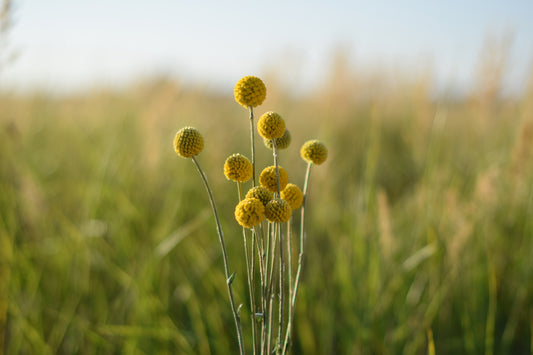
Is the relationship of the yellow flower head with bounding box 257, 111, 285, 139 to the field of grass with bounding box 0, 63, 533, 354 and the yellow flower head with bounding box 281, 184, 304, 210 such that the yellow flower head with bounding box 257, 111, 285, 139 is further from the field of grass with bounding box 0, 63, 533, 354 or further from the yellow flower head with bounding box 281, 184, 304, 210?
the field of grass with bounding box 0, 63, 533, 354

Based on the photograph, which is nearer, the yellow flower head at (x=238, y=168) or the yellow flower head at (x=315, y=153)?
the yellow flower head at (x=238, y=168)

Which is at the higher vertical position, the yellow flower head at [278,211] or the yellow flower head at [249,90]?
the yellow flower head at [249,90]

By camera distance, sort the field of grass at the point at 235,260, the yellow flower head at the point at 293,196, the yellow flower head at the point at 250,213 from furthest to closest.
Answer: the field of grass at the point at 235,260 < the yellow flower head at the point at 293,196 < the yellow flower head at the point at 250,213

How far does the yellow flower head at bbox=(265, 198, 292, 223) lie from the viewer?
491 mm

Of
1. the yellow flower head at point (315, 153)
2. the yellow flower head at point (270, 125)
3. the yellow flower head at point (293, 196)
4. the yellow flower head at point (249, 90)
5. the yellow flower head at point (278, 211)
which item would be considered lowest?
the yellow flower head at point (293, 196)

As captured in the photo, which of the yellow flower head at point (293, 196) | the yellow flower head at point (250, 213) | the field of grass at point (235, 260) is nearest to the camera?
the yellow flower head at point (250, 213)

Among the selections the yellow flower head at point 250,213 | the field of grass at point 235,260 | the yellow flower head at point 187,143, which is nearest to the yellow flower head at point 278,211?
the yellow flower head at point 250,213

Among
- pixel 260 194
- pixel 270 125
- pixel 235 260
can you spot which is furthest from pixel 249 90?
pixel 235 260

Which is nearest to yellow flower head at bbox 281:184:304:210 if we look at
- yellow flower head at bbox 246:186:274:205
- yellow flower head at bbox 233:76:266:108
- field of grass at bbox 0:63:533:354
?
yellow flower head at bbox 246:186:274:205

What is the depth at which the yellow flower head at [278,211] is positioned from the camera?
1.61 ft

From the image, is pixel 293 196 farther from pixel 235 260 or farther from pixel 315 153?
pixel 235 260

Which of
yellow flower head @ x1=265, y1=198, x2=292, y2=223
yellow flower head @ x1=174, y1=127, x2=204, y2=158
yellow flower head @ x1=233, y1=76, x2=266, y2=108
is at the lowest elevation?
yellow flower head @ x1=265, y1=198, x2=292, y2=223

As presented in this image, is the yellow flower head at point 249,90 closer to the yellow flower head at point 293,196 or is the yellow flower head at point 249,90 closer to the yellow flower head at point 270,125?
the yellow flower head at point 270,125

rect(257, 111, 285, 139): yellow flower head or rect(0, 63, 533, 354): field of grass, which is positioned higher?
rect(257, 111, 285, 139): yellow flower head
